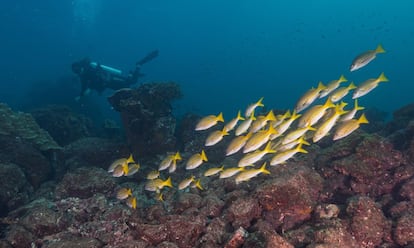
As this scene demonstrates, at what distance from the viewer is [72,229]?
608 centimetres

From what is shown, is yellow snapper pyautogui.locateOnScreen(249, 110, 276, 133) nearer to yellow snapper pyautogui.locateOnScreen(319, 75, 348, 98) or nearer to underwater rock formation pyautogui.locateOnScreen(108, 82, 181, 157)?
yellow snapper pyautogui.locateOnScreen(319, 75, 348, 98)

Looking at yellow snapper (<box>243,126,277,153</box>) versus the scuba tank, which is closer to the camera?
yellow snapper (<box>243,126,277,153</box>)

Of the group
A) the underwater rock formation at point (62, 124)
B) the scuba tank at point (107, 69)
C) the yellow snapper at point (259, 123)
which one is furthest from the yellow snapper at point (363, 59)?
the scuba tank at point (107, 69)

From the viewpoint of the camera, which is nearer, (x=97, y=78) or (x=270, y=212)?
(x=270, y=212)

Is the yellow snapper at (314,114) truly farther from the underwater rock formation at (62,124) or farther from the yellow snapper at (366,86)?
the underwater rock formation at (62,124)

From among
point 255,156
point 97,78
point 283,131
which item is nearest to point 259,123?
point 283,131

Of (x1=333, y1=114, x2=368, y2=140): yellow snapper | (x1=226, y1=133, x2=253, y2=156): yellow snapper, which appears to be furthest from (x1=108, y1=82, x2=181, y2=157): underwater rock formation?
(x1=333, y1=114, x2=368, y2=140): yellow snapper

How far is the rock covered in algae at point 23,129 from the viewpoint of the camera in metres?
12.1

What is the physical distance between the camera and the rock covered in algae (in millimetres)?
12102

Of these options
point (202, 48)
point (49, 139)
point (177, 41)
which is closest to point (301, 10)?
point (202, 48)

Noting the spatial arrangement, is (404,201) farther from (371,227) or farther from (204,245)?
(204,245)

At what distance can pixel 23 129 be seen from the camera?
492 inches

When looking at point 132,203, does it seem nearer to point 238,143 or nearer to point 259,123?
point 238,143

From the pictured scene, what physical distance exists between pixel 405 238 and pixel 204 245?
126 inches
